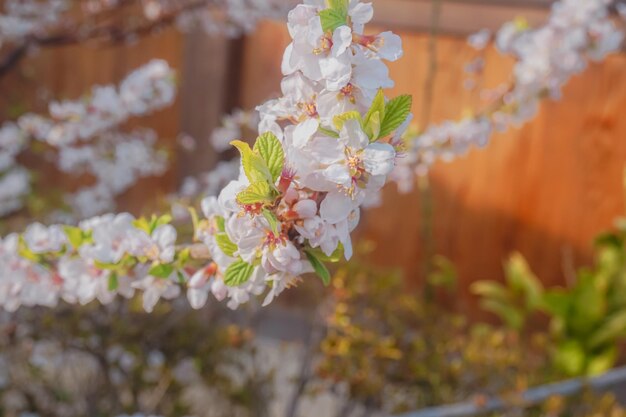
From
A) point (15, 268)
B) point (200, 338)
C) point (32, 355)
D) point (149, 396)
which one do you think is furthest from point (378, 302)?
point (15, 268)

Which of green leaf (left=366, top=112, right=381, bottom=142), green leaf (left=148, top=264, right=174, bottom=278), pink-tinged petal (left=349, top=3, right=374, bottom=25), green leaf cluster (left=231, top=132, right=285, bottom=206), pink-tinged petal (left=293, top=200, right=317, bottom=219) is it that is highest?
pink-tinged petal (left=349, top=3, right=374, bottom=25)

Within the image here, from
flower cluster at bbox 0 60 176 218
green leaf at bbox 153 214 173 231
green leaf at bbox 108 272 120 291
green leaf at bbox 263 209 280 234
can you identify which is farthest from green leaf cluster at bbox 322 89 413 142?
flower cluster at bbox 0 60 176 218

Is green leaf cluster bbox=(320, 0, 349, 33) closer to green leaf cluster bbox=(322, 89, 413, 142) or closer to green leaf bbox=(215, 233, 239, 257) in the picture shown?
green leaf cluster bbox=(322, 89, 413, 142)

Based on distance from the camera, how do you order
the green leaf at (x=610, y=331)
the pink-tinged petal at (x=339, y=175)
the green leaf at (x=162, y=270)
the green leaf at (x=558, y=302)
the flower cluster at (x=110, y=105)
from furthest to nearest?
the green leaf at (x=558, y=302)
the green leaf at (x=610, y=331)
the flower cluster at (x=110, y=105)
the green leaf at (x=162, y=270)
the pink-tinged petal at (x=339, y=175)

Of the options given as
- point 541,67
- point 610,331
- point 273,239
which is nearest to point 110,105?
point 541,67

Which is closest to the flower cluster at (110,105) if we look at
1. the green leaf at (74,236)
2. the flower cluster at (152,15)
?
the flower cluster at (152,15)

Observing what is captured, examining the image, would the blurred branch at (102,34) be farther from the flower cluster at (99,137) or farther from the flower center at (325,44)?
the flower center at (325,44)
